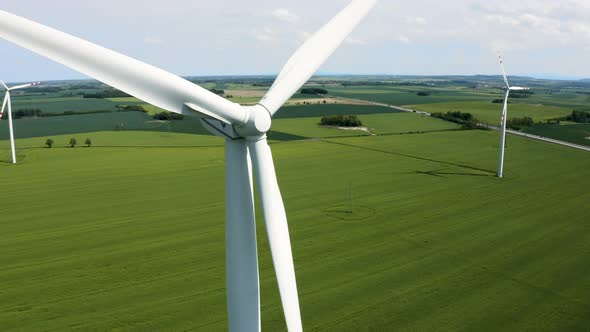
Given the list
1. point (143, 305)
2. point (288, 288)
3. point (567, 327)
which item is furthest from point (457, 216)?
point (288, 288)

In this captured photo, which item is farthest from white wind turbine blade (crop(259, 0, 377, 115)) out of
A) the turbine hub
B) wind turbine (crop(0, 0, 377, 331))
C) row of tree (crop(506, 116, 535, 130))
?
row of tree (crop(506, 116, 535, 130))

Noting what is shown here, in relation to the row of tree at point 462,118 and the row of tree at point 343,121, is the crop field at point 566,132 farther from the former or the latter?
the row of tree at point 343,121

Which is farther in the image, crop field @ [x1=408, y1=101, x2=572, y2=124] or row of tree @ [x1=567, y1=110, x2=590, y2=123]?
crop field @ [x1=408, y1=101, x2=572, y2=124]

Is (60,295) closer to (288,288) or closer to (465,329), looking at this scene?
(288,288)

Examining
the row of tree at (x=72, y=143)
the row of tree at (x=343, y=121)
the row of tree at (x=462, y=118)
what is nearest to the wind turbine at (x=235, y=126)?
the row of tree at (x=72, y=143)

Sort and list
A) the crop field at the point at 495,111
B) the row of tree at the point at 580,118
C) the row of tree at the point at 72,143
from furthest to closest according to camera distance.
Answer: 1. the crop field at the point at 495,111
2. the row of tree at the point at 580,118
3. the row of tree at the point at 72,143

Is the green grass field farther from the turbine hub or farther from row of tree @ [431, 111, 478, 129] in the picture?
row of tree @ [431, 111, 478, 129]
